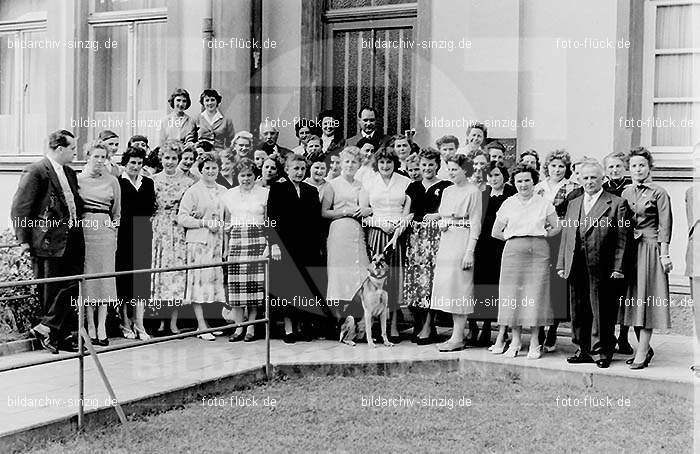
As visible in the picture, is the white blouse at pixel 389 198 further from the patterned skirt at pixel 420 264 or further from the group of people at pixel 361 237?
the patterned skirt at pixel 420 264

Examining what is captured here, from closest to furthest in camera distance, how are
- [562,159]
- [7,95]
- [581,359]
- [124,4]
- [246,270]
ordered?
[581,359] → [562,159] → [246,270] → [124,4] → [7,95]

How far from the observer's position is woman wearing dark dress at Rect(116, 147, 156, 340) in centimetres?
862

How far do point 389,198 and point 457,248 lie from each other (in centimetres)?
80

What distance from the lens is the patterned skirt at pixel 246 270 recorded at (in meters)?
8.60

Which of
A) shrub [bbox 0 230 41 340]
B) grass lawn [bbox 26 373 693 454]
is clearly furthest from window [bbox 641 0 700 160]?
shrub [bbox 0 230 41 340]

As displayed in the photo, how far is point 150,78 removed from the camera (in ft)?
40.9

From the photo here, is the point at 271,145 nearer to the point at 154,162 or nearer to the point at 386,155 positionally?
the point at 154,162

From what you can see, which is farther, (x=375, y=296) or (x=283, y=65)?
(x=283, y=65)

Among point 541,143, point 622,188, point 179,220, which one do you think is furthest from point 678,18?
point 179,220

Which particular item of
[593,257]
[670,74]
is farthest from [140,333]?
[670,74]

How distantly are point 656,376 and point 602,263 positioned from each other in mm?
988

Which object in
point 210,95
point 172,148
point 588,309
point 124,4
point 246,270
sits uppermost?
point 124,4

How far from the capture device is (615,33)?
952 cm

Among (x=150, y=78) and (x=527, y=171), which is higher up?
(x=150, y=78)
